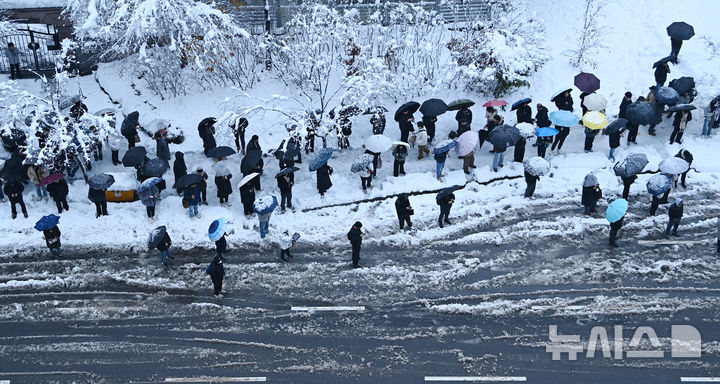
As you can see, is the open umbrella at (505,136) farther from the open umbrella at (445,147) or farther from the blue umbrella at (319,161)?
the blue umbrella at (319,161)

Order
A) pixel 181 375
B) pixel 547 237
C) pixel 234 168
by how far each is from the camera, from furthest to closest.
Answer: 1. pixel 234 168
2. pixel 547 237
3. pixel 181 375

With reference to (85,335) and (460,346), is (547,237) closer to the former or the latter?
(460,346)

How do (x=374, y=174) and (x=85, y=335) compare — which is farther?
(x=374, y=174)

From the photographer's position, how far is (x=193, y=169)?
66.2 ft

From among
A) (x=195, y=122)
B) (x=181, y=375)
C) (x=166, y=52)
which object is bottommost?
(x=181, y=375)

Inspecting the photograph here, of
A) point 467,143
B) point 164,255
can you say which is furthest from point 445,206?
point 164,255

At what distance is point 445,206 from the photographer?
1697 cm

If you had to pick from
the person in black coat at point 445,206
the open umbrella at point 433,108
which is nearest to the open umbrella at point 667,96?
the open umbrella at point 433,108

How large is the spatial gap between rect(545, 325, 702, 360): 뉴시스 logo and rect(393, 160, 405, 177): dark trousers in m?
7.01

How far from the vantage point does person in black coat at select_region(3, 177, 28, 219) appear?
57.2ft

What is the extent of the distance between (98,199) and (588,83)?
1484cm

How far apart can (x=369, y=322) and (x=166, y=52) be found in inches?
542

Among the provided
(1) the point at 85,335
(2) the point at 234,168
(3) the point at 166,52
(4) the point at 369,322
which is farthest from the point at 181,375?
(3) the point at 166,52

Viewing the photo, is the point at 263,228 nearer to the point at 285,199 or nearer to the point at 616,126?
the point at 285,199
